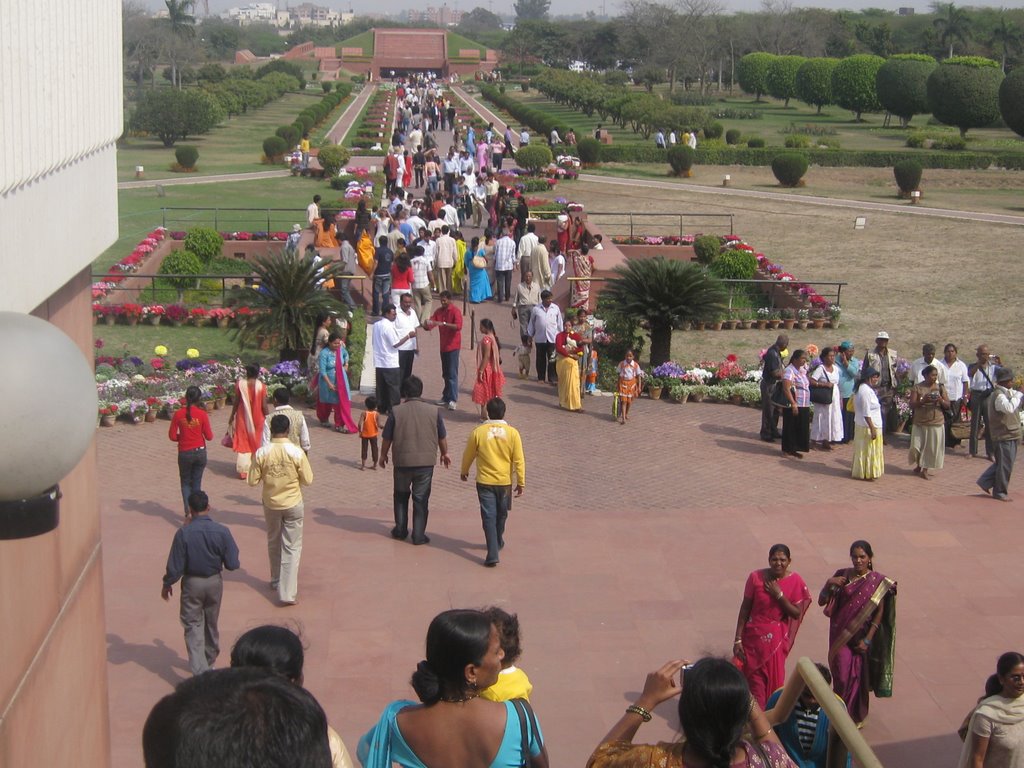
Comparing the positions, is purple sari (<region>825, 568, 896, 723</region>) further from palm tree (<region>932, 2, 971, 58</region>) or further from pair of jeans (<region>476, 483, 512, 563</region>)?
palm tree (<region>932, 2, 971, 58</region>)

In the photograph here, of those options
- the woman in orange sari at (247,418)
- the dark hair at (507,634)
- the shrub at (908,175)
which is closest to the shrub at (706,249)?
the shrub at (908,175)

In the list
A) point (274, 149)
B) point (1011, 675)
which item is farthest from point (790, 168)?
point (1011, 675)

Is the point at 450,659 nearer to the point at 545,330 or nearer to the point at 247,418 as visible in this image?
the point at 247,418

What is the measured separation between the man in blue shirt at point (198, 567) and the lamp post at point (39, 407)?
163 inches

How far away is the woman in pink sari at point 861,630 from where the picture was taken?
6.35m

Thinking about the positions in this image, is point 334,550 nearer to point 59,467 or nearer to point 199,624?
point 199,624

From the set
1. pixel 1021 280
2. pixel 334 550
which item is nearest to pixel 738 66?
pixel 1021 280

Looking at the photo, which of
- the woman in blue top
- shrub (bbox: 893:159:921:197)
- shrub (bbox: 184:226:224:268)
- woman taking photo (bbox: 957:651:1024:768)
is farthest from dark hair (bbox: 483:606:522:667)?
shrub (bbox: 893:159:921:197)

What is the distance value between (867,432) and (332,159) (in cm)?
2606

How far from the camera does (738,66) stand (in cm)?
A: 7675

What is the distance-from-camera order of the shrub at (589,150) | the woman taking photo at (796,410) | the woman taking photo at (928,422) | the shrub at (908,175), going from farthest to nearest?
the shrub at (589,150) → the shrub at (908,175) → the woman taking photo at (796,410) → the woman taking photo at (928,422)

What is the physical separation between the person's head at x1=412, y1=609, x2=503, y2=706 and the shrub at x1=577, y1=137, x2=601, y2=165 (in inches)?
1427

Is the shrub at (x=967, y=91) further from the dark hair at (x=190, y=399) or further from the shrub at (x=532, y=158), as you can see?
the dark hair at (x=190, y=399)

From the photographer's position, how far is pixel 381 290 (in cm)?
1683
